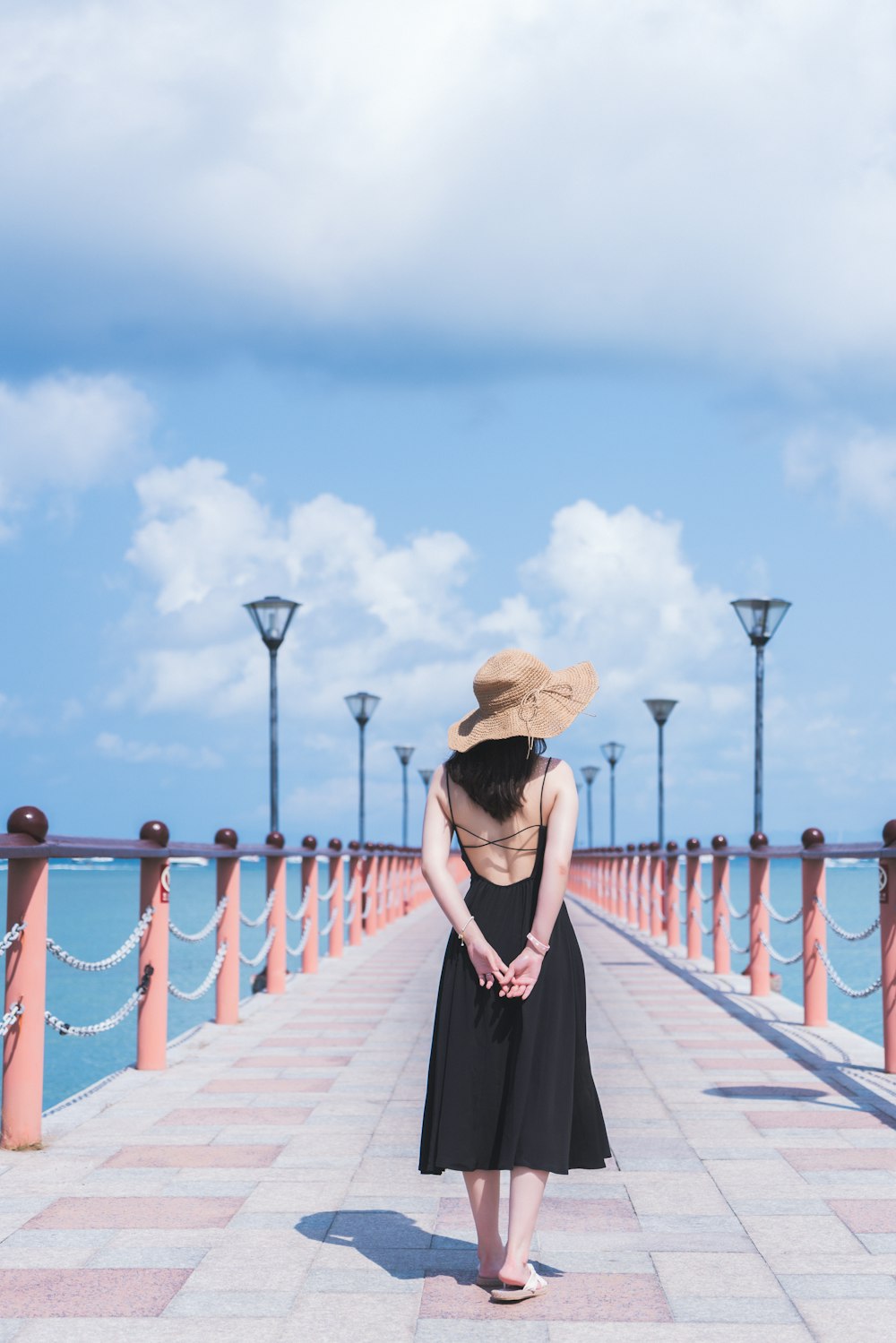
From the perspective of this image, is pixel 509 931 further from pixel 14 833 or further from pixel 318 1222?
pixel 14 833

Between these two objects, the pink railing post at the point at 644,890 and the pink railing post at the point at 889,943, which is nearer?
the pink railing post at the point at 889,943

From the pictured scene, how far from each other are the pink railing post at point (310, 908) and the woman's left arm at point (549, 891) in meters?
10.6

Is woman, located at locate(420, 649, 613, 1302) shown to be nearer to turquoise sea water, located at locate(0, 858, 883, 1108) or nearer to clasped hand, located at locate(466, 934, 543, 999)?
clasped hand, located at locate(466, 934, 543, 999)

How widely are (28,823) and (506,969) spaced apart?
9.33 ft

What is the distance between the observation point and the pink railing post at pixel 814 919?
32.9 feet

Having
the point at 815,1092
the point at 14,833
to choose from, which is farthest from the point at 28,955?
the point at 815,1092

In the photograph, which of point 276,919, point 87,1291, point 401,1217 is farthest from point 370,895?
point 87,1291

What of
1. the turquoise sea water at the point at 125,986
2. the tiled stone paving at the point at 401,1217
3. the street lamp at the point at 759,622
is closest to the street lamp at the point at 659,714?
the turquoise sea water at the point at 125,986

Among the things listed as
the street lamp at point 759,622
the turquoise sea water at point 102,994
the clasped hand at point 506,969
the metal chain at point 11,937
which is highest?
the street lamp at point 759,622

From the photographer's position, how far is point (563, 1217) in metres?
5.24

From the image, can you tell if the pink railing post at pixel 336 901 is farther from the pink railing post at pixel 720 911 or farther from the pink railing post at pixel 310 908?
the pink railing post at pixel 720 911

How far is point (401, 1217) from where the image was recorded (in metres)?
5.23

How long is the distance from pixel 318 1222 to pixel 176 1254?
0.57m

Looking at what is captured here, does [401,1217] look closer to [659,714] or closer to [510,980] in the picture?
[510,980]
